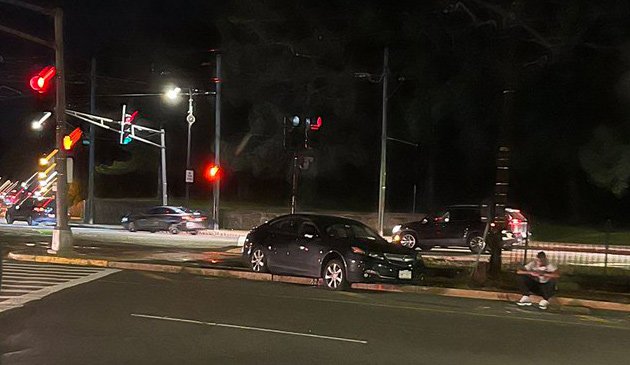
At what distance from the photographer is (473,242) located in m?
25.6

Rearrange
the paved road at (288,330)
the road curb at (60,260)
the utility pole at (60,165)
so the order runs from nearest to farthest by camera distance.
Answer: the paved road at (288,330), the road curb at (60,260), the utility pole at (60,165)

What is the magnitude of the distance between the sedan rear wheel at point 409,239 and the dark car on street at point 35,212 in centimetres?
2278

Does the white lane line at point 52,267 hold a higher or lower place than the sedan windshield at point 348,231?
lower

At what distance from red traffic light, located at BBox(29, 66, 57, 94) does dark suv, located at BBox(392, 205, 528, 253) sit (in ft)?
39.3

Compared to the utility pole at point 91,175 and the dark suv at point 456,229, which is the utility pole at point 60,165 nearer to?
the dark suv at point 456,229

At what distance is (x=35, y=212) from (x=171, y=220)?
1017cm

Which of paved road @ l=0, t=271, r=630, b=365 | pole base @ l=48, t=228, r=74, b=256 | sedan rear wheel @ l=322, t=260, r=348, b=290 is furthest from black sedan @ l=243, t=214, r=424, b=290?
pole base @ l=48, t=228, r=74, b=256

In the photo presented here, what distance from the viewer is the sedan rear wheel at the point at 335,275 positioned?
52.3 ft

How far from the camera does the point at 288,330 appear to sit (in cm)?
1095

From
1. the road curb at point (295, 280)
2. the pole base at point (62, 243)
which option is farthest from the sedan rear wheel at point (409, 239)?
the pole base at point (62, 243)

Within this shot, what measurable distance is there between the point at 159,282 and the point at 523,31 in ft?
57.5

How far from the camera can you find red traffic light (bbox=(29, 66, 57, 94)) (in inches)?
793

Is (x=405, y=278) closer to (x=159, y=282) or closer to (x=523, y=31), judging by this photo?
(x=159, y=282)

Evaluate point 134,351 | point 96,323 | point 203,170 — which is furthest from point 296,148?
Answer: point 203,170
